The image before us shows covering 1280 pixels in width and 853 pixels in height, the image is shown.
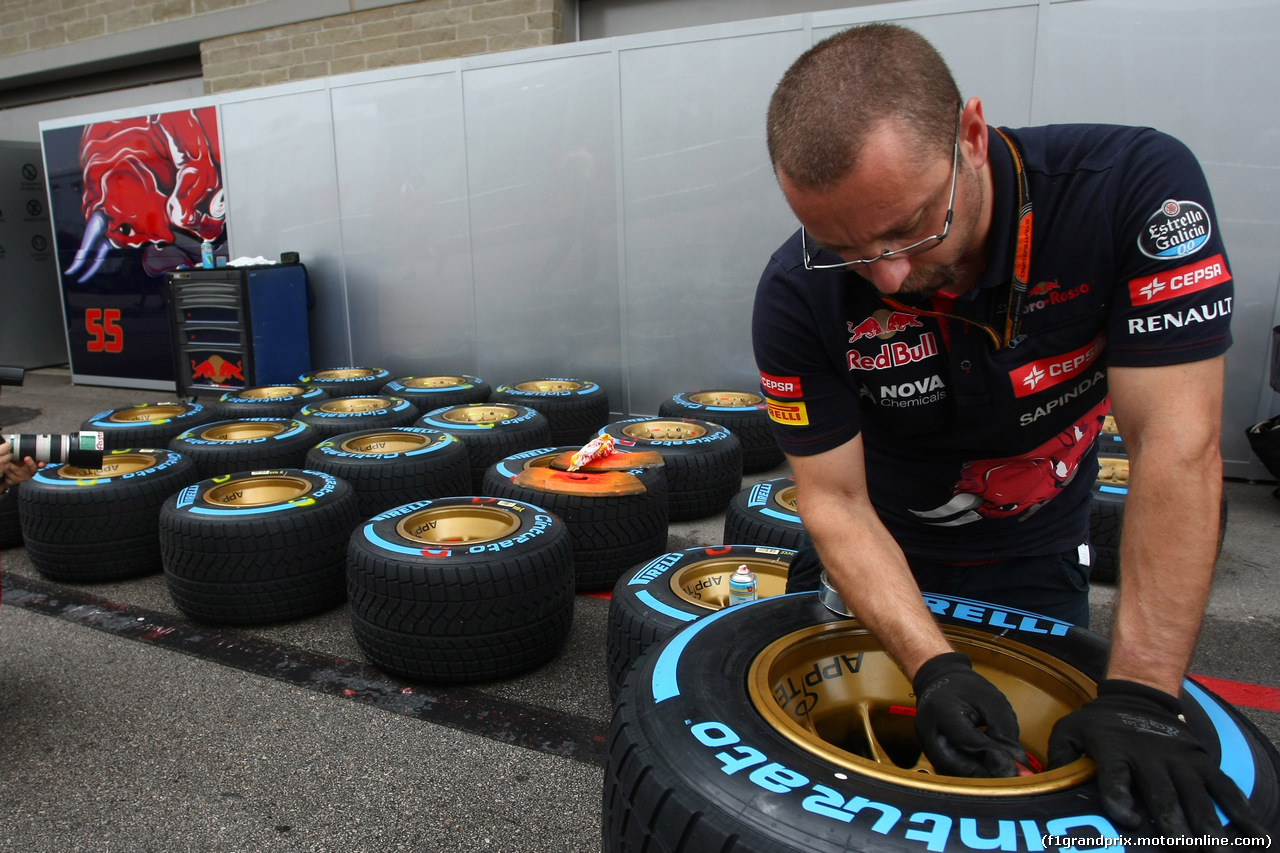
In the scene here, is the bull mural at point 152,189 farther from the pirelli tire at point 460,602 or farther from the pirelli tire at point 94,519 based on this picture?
the pirelli tire at point 460,602

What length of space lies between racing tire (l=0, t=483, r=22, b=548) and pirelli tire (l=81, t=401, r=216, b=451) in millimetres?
523

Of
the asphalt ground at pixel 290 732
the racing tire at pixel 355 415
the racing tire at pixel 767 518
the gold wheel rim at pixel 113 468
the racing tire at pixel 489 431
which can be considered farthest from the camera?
the racing tire at pixel 355 415

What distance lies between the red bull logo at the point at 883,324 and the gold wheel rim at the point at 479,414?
3.52 meters

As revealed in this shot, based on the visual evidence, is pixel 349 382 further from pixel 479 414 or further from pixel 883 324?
pixel 883 324

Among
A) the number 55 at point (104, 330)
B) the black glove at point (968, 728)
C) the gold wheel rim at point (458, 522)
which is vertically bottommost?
the gold wheel rim at point (458, 522)

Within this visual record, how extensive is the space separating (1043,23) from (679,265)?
2753 millimetres

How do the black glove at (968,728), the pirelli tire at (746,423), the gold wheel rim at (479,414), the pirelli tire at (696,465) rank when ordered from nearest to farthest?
the black glove at (968,728) → the pirelli tire at (696,465) → the gold wheel rim at (479,414) → the pirelli tire at (746,423)

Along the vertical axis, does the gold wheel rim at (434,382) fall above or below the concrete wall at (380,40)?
below

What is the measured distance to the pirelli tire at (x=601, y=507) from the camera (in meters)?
3.58

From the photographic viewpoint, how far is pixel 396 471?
394 centimetres

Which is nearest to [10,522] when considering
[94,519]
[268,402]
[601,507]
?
[94,519]

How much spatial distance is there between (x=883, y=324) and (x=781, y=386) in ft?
0.78

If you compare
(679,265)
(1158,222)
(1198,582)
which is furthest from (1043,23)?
(1198,582)

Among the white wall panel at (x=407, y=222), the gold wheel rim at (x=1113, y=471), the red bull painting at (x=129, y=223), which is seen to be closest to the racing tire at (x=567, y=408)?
the white wall panel at (x=407, y=222)
